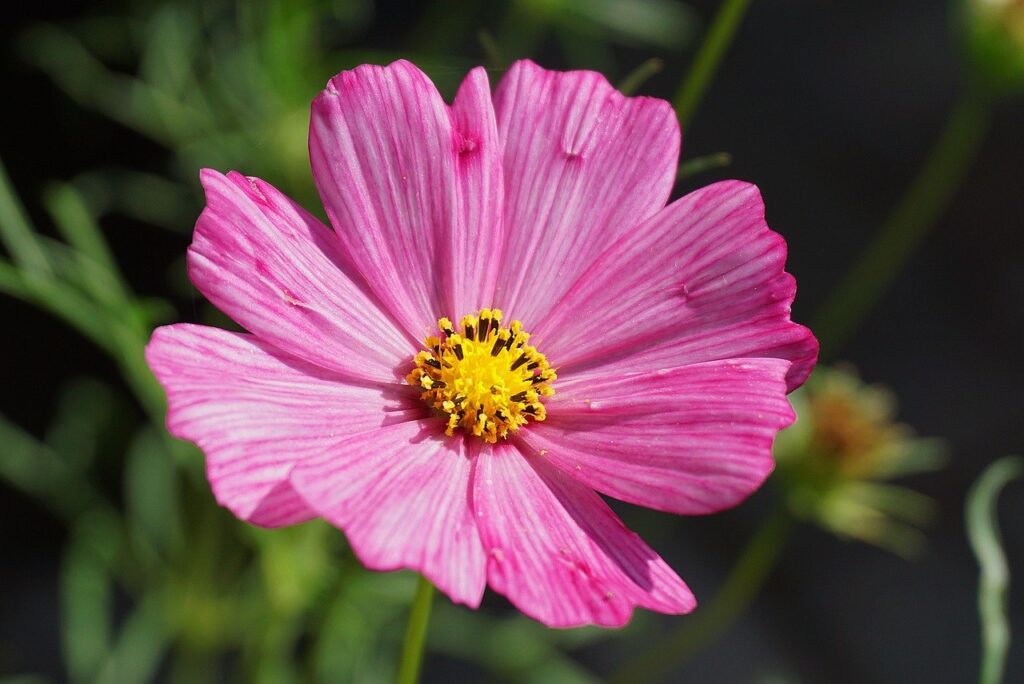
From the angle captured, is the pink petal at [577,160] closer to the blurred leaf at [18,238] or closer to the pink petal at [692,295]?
the pink petal at [692,295]

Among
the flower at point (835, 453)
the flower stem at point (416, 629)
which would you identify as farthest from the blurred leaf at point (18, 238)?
the flower at point (835, 453)

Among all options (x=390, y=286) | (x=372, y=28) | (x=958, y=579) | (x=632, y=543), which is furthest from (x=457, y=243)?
(x=958, y=579)

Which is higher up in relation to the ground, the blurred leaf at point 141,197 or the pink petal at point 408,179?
the pink petal at point 408,179

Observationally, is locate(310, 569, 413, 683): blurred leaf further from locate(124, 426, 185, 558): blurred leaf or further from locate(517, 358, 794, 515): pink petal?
locate(517, 358, 794, 515): pink petal

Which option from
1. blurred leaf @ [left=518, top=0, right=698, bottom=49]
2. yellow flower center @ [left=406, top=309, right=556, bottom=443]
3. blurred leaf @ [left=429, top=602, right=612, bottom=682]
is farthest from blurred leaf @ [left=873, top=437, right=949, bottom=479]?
yellow flower center @ [left=406, top=309, right=556, bottom=443]

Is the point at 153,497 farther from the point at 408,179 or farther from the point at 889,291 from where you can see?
the point at 889,291

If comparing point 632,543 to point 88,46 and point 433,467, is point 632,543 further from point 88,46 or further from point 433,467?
point 88,46

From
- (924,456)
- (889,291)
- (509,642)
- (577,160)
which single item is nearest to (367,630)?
(509,642)
